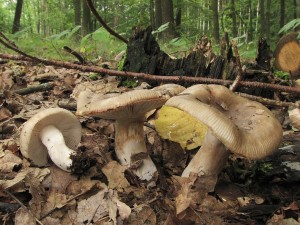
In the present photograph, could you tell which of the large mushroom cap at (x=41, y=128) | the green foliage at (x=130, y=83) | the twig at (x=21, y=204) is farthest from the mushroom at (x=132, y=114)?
the green foliage at (x=130, y=83)

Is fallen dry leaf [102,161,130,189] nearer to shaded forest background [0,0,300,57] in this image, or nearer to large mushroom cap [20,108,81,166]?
large mushroom cap [20,108,81,166]

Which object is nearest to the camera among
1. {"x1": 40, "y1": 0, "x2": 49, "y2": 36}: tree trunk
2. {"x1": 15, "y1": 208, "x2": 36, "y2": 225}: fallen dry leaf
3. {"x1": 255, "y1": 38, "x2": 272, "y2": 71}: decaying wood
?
{"x1": 15, "y1": 208, "x2": 36, "y2": 225}: fallen dry leaf

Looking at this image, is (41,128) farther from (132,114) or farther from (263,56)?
(263,56)

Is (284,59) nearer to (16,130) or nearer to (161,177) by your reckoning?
(161,177)

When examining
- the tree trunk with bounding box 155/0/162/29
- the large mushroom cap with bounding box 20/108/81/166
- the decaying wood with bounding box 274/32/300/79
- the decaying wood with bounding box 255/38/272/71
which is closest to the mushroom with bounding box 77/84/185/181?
the large mushroom cap with bounding box 20/108/81/166

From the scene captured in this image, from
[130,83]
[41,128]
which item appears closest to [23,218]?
[41,128]

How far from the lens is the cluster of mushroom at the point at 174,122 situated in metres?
1.78

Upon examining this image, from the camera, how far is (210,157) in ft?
7.26

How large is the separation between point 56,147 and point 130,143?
1.87 feet


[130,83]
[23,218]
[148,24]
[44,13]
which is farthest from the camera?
[44,13]

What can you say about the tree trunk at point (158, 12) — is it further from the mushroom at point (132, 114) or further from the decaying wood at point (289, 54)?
the mushroom at point (132, 114)

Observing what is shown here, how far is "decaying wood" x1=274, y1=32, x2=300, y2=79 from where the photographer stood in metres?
4.82

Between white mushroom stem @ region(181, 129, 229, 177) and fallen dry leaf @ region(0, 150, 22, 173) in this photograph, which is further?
fallen dry leaf @ region(0, 150, 22, 173)

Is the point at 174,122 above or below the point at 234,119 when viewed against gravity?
below
